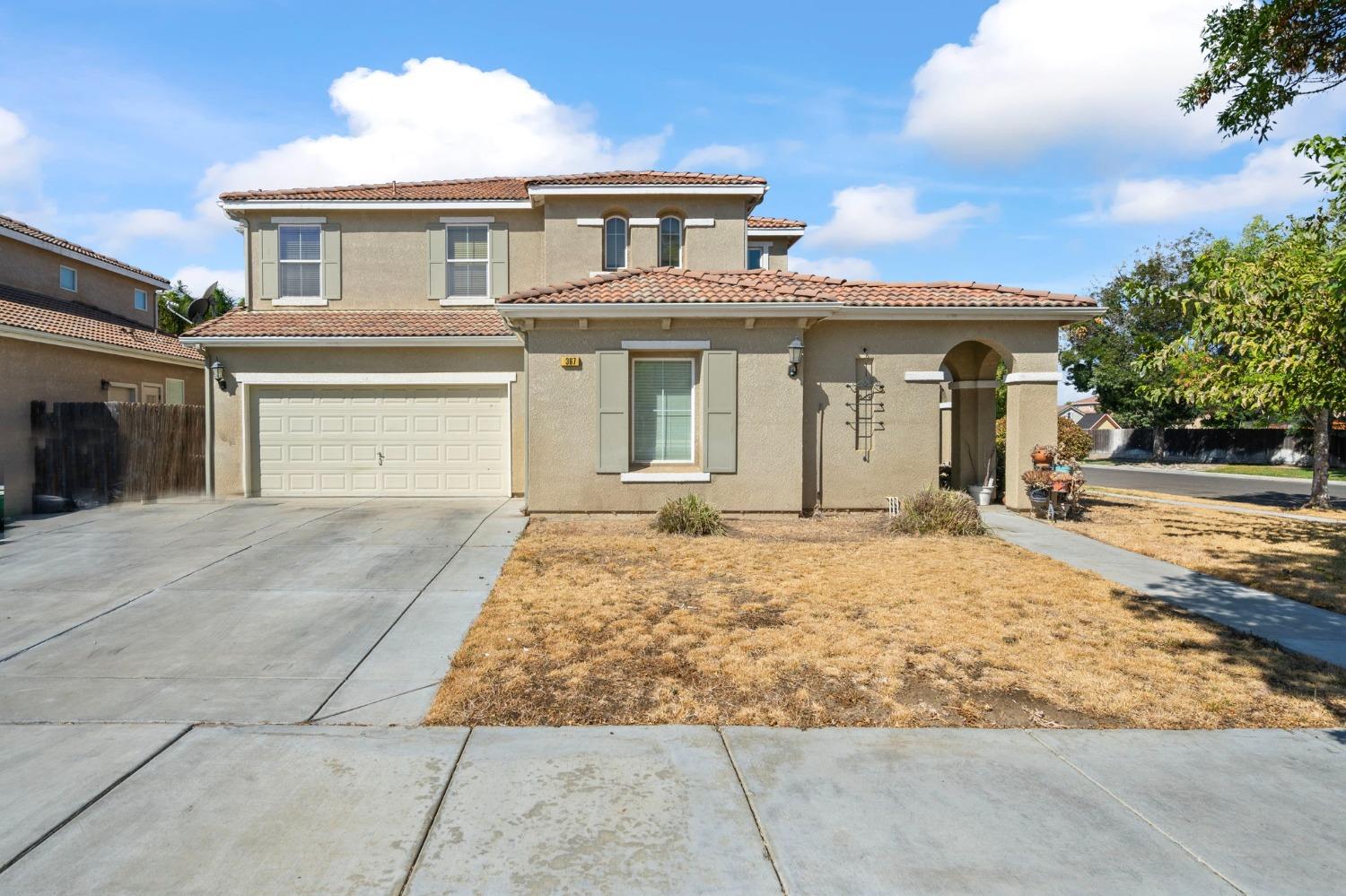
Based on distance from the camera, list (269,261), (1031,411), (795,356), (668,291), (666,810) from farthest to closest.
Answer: (269,261), (1031,411), (668,291), (795,356), (666,810)

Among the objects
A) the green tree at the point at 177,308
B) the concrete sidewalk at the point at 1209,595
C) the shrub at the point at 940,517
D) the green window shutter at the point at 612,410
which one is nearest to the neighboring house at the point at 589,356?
the green window shutter at the point at 612,410

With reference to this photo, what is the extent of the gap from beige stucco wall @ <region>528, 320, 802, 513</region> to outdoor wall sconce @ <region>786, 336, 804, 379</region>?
126mm

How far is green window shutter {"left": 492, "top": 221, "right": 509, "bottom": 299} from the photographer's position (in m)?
16.3

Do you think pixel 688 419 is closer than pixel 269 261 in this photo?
Yes

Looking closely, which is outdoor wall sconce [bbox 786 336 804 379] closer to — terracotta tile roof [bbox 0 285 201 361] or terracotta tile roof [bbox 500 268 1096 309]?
terracotta tile roof [bbox 500 268 1096 309]

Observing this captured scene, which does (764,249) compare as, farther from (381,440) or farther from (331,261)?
(381,440)

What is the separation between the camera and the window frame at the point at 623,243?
53.4ft

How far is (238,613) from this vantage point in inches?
276

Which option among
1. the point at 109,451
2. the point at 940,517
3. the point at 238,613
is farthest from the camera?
the point at 109,451

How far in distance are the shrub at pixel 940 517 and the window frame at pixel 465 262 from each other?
32.3 feet

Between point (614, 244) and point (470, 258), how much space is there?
310 cm

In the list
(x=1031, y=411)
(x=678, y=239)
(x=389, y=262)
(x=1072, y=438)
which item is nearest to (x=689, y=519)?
(x=1031, y=411)

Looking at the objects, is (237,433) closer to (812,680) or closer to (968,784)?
(812,680)

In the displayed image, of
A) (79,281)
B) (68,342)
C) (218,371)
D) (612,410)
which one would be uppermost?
(79,281)
